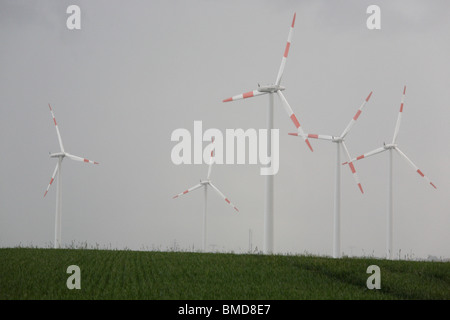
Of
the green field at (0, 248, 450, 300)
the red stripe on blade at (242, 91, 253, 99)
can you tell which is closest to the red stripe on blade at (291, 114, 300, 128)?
the red stripe on blade at (242, 91, 253, 99)

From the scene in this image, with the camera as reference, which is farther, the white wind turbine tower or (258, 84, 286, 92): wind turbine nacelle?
(258, 84, 286, 92): wind turbine nacelle

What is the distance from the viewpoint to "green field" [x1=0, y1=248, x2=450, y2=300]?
22219 millimetres

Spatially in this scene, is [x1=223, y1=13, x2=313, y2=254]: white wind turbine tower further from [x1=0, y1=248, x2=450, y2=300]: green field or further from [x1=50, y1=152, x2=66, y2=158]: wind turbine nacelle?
[x1=50, y1=152, x2=66, y2=158]: wind turbine nacelle

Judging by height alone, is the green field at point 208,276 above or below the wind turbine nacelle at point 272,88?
below

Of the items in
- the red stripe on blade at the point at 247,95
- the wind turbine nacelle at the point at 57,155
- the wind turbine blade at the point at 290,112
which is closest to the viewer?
the wind turbine blade at the point at 290,112

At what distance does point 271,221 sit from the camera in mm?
35375

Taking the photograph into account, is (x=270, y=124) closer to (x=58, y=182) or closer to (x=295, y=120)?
(x=295, y=120)

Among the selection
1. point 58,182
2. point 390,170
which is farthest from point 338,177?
point 58,182

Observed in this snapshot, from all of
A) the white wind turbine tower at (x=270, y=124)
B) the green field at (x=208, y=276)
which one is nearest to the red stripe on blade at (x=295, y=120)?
the white wind turbine tower at (x=270, y=124)

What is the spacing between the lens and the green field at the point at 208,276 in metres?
22.2

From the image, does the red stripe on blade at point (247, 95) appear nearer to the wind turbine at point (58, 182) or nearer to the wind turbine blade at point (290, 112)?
the wind turbine blade at point (290, 112)
